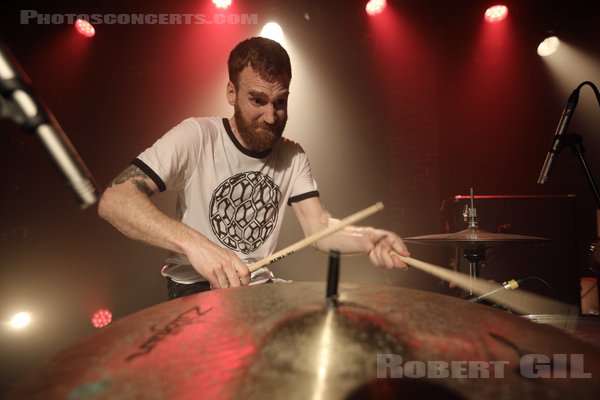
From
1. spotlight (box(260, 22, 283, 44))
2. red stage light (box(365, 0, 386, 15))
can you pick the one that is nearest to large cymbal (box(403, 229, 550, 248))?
spotlight (box(260, 22, 283, 44))

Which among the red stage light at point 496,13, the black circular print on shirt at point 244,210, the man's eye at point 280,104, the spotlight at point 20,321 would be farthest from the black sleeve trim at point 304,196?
the red stage light at point 496,13

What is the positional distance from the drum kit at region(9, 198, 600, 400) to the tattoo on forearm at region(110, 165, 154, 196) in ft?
2.36

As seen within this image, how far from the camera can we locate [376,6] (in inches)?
148

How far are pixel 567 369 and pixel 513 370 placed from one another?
7 centimetres

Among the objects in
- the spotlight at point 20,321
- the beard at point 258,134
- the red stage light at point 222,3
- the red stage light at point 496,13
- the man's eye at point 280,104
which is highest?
the red stage light at point 496,13

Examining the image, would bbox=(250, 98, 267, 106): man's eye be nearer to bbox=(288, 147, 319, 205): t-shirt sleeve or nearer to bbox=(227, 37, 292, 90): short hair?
bbox=(227, 37, 292, 90): short hair

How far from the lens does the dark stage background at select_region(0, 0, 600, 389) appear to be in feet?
10.0

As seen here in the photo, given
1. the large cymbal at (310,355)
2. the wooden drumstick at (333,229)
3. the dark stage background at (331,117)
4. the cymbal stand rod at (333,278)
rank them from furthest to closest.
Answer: the dark stage background at (331,117)
the wooden drumstick at (333,229)
the cymbal stand rod at (333,278)
the large cymbal at (310,355)

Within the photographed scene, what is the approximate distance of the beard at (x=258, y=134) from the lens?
160cm

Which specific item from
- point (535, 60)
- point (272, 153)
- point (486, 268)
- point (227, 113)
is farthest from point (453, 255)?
point (535, 60)

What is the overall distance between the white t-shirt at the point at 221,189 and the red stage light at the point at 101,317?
2111mm

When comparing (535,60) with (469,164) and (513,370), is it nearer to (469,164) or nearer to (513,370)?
(469,164)

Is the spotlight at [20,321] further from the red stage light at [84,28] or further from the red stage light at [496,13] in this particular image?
the red stage light at [496,13]

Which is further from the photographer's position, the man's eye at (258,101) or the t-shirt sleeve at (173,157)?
the man's eye at (258,101)
